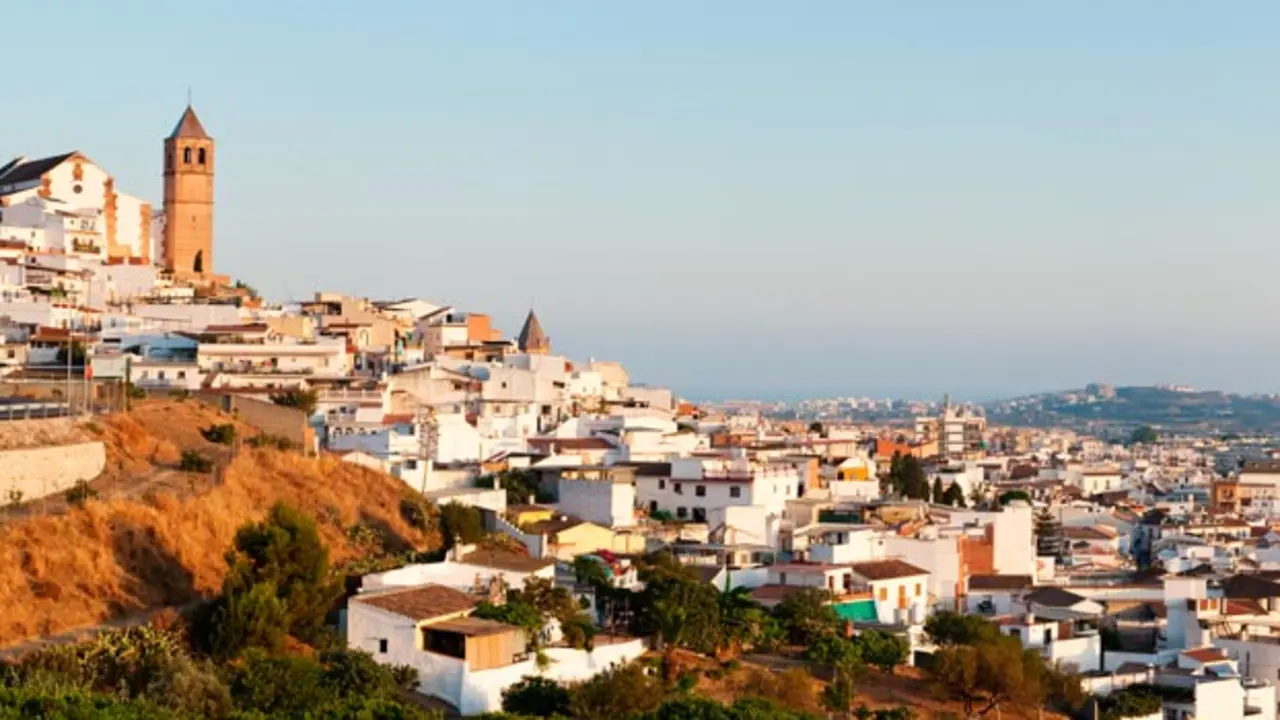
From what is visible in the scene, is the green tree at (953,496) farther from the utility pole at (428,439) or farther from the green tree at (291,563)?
the green tree at (291,563)

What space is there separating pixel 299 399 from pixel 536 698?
583 inches

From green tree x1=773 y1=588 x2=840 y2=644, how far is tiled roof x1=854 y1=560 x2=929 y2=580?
7.66 ft

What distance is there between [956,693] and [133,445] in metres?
12.2

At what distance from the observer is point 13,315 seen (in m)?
40.7

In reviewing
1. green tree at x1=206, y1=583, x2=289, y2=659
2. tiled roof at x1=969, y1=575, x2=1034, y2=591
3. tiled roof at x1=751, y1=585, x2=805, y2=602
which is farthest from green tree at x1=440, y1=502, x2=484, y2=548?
tiled roof at x1=969, y1=575, x2=1034, y2=591

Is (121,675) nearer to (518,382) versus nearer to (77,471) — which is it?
(77,471)

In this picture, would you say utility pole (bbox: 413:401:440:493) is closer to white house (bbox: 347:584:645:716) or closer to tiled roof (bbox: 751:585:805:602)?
tiled roof (bbox: 751:585:805:602)

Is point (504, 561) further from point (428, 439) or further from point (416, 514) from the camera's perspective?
point (428, 439)

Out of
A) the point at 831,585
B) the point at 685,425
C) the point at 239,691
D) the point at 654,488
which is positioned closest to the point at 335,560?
the point at 239,691

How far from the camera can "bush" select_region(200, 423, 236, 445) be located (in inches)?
1125

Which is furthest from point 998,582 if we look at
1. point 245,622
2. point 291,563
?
point 245,622

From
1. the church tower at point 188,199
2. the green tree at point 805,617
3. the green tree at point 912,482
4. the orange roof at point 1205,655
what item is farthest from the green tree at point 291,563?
the church tower at point 188,199

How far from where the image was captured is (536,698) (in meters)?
21.5

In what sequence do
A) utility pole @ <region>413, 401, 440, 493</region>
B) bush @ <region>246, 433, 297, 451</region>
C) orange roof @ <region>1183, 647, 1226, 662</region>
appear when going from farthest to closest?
utility pole @ <region>413, 401, 440, 493</region> < orange roof @ <region>1183, 647, 1226, 662</region> < bush @ <region>246, 433, 297, 451</region>
